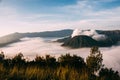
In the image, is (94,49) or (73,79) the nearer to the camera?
(73,79)

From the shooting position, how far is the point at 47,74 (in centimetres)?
1638

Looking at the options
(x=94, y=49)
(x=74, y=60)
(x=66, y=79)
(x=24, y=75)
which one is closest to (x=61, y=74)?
(x=66, y=79)

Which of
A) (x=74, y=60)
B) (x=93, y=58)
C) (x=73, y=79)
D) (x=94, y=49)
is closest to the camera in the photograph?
(x=73, y=79)

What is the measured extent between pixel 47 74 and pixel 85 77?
2444 mm

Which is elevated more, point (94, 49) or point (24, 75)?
point (24, 75)

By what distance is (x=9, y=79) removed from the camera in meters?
15.3

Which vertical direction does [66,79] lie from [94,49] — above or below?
above

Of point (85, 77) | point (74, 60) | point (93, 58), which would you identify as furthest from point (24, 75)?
point (74, 60)

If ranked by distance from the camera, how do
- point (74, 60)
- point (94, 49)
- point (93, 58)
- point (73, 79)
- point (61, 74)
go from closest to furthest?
point (73, 79) < point (61, 74) < point (94, 49) < point (93, 58) < point (74, 60)

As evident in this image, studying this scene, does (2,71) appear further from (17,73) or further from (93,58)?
(93,58)

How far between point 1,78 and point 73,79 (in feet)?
13.3

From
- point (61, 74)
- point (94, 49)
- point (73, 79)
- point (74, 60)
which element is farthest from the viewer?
point (74, 60)

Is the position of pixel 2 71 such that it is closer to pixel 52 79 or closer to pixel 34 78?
pixel 34 78

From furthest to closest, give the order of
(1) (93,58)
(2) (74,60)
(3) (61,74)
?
(2) (74,60), (1) (93,58), (3) (61,74)
